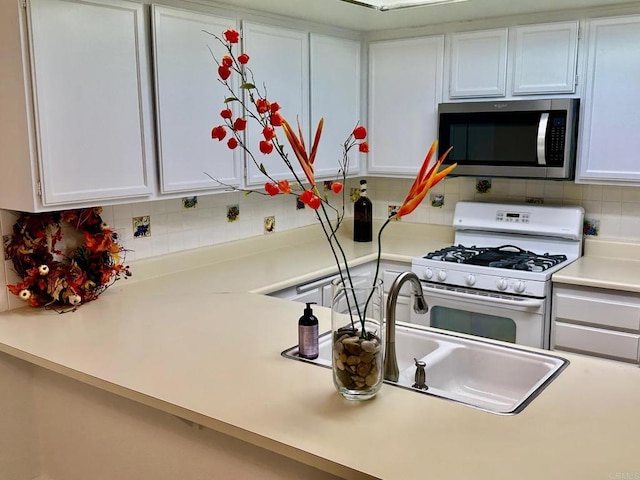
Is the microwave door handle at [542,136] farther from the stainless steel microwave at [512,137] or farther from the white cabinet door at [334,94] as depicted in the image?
the white cabinet door at [334,94]

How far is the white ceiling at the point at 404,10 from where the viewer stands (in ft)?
9.57

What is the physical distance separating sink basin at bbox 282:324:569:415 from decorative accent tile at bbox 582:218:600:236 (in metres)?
1.75

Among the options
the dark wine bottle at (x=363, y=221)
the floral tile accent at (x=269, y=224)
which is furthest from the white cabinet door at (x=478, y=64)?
the floral tile accent at (x=269, y=224)

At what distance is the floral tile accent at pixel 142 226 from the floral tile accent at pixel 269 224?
0.81m

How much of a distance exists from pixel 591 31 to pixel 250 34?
5.34 ft

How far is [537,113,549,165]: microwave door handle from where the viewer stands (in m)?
3.11

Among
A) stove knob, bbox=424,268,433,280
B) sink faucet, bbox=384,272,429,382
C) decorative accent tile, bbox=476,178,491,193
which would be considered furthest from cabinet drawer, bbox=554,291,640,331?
sink faucet, bbox=384,272,429,382

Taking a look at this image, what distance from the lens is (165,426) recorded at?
1.80 m

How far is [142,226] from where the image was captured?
2906 millimetres

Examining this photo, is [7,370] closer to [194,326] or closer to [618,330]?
[194,326]

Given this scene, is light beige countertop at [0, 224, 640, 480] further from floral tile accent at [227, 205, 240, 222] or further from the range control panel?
the range control panel

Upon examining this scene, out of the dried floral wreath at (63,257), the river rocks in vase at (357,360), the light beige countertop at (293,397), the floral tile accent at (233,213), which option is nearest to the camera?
the light beige countertop at (293,397)

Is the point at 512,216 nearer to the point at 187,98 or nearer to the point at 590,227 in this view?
the point at 590,227

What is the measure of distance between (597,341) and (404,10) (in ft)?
6.03
